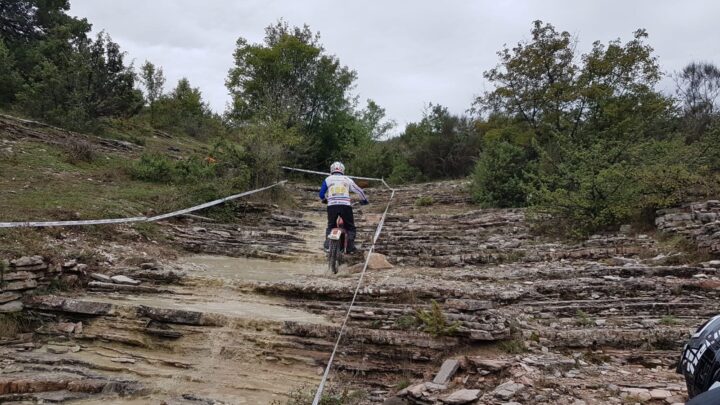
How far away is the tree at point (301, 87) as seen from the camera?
25.9m

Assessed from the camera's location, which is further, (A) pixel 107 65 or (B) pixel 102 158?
(A) pixel 107 65

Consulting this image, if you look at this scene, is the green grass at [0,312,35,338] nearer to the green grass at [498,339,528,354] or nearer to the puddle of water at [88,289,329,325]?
the puddle of water at [88,289,329,325]

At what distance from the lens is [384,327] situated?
5.43 m

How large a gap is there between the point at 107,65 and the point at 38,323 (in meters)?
15.2

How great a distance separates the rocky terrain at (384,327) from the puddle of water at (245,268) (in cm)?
7

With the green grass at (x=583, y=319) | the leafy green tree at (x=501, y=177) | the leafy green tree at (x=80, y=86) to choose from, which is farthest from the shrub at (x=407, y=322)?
the leafy green tree at (x=80, y=86)

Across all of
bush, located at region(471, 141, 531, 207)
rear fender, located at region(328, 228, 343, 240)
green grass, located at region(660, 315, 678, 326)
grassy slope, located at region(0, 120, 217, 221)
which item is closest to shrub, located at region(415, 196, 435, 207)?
bush, located at region(471, 141, 531, 207)

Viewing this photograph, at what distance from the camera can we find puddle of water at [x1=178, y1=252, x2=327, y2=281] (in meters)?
7.61

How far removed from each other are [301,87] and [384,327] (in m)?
23.1

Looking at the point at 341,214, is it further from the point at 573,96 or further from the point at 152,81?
the point at 152,81

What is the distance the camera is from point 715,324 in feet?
8.49

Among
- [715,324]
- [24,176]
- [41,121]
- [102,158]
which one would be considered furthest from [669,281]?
[41,121]

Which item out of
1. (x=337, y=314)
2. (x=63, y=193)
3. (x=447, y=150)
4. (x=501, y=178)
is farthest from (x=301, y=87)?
(x=337, y=314)

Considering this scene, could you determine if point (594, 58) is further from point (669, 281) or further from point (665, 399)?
point (665, 399)
